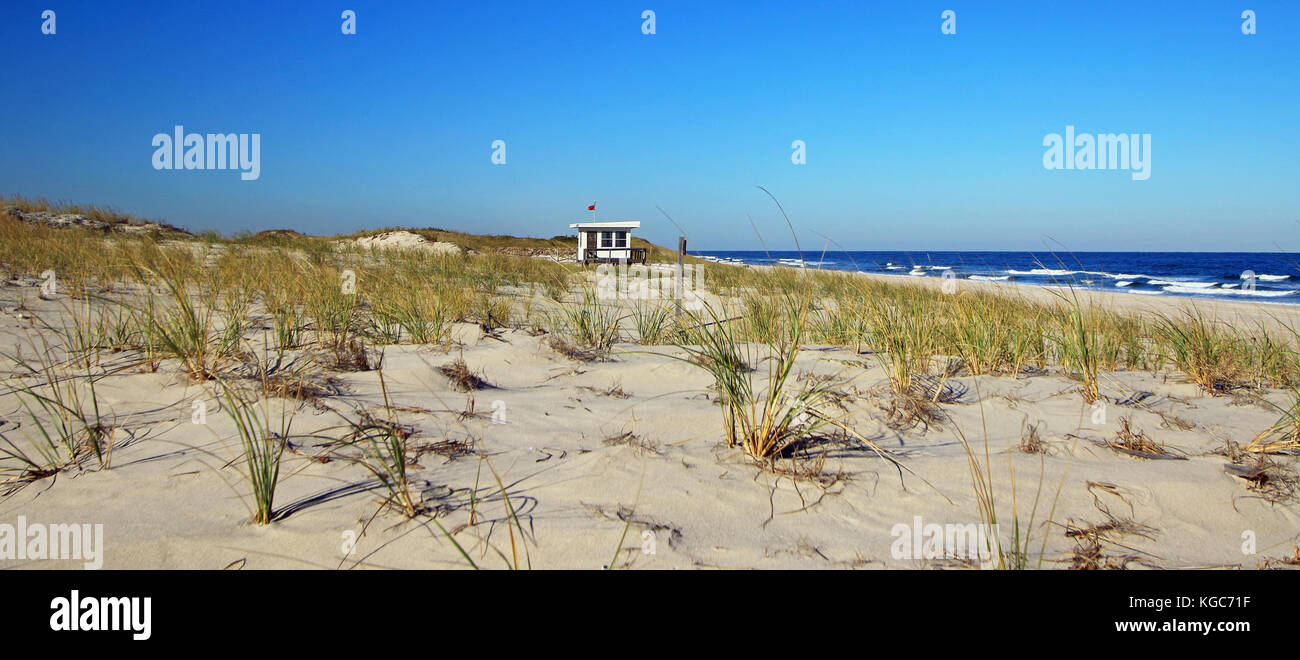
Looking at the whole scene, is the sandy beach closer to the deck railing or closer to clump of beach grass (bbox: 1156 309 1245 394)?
clump of beach grass (bbox: 1156 309 1245 394)

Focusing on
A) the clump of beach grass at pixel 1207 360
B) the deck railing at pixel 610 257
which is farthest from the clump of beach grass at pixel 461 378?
the deck railing at pixel 610 257

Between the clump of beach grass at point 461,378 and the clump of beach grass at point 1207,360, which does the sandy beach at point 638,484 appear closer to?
the clump of beach grass at point 461,378

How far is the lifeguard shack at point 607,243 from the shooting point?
66.9 ft

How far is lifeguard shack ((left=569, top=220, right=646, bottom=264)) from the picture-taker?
2039cm

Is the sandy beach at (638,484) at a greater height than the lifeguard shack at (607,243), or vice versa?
the lifeguard shack at (607,243)

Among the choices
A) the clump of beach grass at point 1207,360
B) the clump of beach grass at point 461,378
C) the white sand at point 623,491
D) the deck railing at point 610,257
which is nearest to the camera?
the white sand at point 623,491

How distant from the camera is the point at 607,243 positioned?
21172 millimetres

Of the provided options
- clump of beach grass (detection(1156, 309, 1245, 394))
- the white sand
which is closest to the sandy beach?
the white sand

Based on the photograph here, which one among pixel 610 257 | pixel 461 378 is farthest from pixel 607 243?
pixel 461 378

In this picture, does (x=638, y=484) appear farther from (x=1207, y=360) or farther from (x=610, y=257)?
(x=610, y=257)

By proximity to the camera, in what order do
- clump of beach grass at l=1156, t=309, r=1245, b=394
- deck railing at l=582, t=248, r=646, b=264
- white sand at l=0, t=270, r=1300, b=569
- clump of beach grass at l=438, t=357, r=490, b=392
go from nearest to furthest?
white sand at l=0, t=270, r=1300, b=569 < clump of beach grass at l=438, t=357, r=490, b=392 < clump of beach grass at l=1156, t=309, r=1245, b=394 < deck railing at l=582, t=248, r=646, b=264
